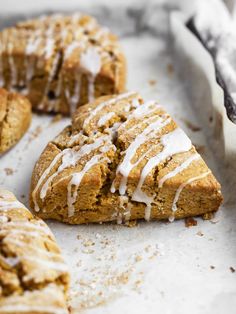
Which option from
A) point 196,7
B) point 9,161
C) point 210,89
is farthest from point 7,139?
point 196,7

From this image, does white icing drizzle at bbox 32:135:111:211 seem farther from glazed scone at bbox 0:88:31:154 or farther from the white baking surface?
glazed scone at bbox 0:88:31:154

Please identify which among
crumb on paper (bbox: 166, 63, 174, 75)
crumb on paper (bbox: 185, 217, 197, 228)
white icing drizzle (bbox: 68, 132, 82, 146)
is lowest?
crumb on paper (bbox: 185, 217, 197, 228)

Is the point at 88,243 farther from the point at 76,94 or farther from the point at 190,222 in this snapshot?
the point at 76,94

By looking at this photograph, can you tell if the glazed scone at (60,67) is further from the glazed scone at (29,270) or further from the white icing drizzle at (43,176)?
the glazed scone at (29,270)

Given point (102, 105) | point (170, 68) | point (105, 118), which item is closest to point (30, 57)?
point (102, 105)

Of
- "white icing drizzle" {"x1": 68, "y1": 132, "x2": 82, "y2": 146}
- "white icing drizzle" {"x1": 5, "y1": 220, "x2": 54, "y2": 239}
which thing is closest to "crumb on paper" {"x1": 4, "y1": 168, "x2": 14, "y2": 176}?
"white icing drizzle" {"x1": 68, "y1": 132, "x2": 82, "y2": 146}

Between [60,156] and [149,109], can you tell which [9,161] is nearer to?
[60,156]
